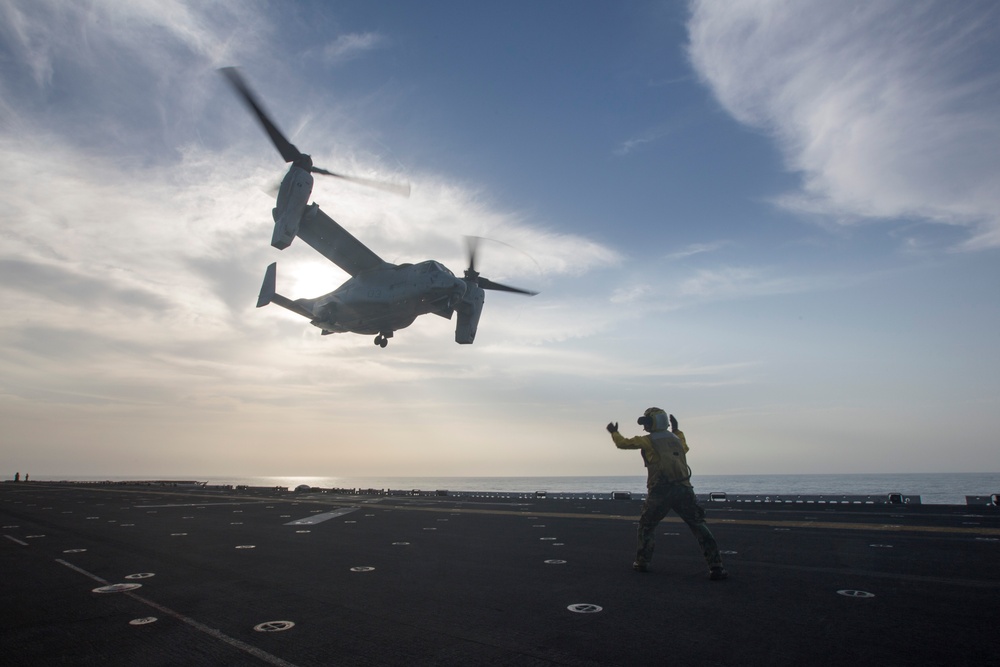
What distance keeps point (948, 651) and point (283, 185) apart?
30770mm

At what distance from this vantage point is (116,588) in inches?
337

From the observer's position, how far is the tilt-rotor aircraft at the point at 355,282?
29.2 meters

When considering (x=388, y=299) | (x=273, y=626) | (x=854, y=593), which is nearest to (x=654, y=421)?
(x=854, y=593)

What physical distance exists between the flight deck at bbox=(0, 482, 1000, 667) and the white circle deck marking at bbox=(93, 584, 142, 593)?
3 centimetres

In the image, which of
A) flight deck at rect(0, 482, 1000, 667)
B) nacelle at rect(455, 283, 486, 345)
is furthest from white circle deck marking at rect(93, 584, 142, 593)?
nacelle at rect(455, 283, 486, 345)

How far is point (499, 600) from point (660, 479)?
12.0 ft

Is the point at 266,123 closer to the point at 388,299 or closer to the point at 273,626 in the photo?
the point at 388,299

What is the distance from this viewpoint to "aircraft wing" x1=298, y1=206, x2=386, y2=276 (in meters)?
32.2

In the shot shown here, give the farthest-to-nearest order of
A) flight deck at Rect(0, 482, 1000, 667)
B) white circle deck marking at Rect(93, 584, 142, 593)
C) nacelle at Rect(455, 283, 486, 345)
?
nacelle at Rect(455, 283, 486, 345) → white circle deck marking at Rect(93, 584, 142, 593) → flight deck at Rect(0, 482, 1000, 667)

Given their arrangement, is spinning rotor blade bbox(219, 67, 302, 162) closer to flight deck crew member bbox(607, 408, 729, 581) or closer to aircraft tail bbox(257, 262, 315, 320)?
aircraft tail bbox(257, 262, 315, 320)

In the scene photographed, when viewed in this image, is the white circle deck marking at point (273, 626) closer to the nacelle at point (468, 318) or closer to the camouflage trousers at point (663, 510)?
the camouflage trousers at point (663, 510)

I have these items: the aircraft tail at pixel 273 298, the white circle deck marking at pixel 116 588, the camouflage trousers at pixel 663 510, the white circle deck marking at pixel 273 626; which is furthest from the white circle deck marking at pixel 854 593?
the aircraft tail at pixel 273 298

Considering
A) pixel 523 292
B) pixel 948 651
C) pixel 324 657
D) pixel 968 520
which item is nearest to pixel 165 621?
pixel 324 657

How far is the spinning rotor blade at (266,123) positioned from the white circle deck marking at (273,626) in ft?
89.3
